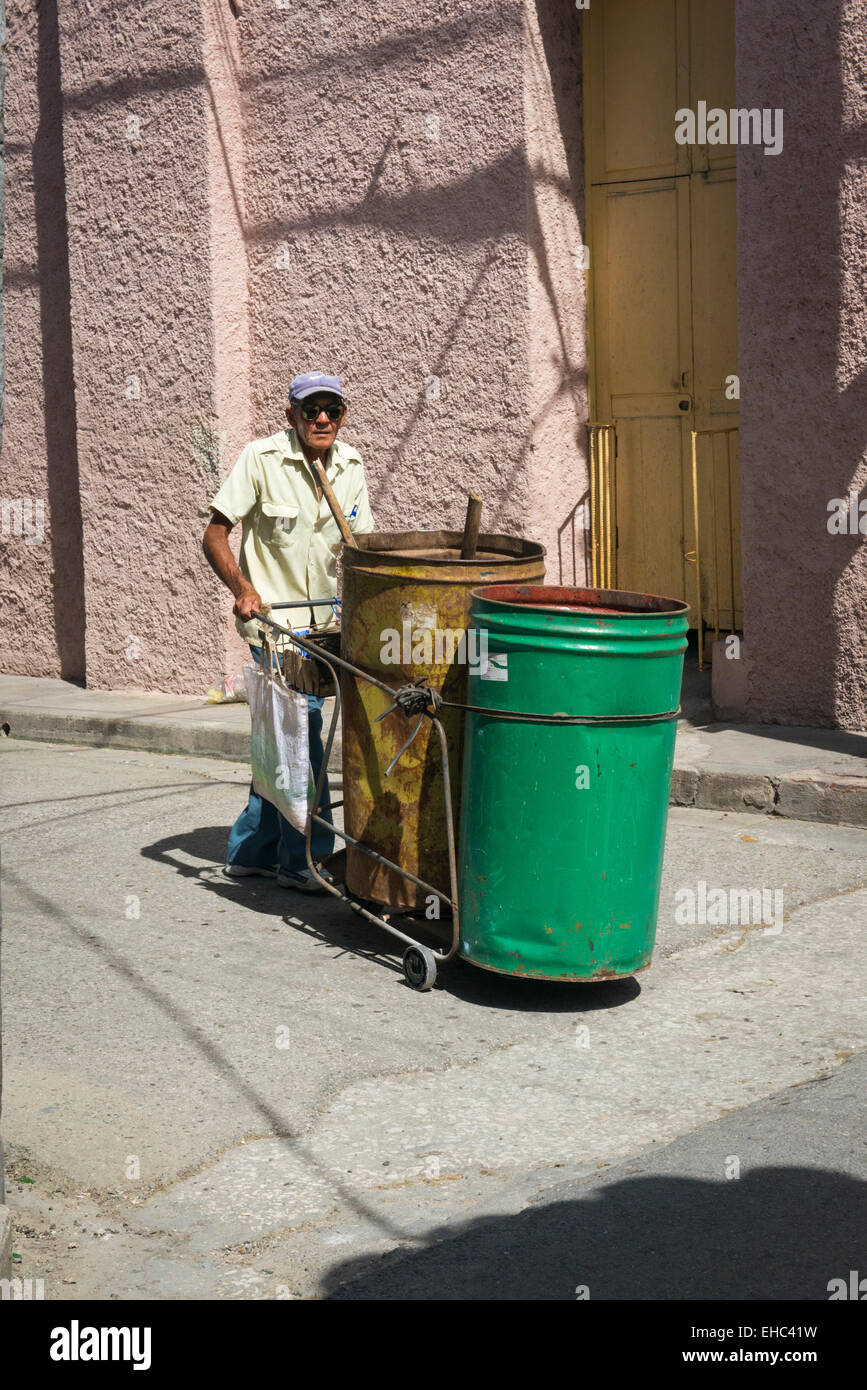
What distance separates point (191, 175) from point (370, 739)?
20.2 ft

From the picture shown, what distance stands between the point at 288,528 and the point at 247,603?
52 cm

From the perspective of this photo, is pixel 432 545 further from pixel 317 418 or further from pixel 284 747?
pixel 284 747

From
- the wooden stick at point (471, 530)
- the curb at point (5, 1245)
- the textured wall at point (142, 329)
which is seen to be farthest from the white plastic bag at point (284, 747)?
the textured wall at point (142, 329)

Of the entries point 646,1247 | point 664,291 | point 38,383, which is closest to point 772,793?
point 664,291

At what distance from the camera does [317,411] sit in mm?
6207

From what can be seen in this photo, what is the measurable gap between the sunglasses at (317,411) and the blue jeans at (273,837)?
0.92 m

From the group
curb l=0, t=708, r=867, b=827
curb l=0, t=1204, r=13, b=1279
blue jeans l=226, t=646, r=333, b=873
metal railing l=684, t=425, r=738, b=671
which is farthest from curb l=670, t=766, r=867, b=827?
curb l=0, t=1204, r=13, b=1279

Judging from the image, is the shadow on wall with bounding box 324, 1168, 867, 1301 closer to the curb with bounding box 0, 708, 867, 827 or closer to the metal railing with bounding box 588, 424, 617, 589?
the curb with bounding box 0, 708, 867, 827

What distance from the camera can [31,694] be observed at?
36.9 feet

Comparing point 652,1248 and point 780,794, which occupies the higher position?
point 780,794

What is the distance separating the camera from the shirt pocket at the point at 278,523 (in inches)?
Answer: 249

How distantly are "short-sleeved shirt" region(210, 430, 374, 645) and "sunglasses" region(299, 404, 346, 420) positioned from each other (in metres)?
0.18

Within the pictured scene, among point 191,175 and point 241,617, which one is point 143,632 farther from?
point 241,617

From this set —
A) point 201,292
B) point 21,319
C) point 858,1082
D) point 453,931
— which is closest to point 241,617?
point 453,931
